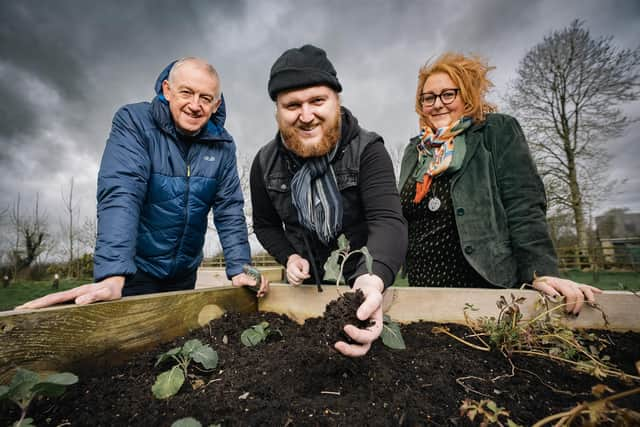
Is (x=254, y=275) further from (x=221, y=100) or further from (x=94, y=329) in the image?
(x=221, y=100)

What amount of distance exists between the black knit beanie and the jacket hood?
0.63m

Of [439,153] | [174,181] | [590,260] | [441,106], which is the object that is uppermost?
[441,106]

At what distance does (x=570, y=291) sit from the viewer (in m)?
1.46

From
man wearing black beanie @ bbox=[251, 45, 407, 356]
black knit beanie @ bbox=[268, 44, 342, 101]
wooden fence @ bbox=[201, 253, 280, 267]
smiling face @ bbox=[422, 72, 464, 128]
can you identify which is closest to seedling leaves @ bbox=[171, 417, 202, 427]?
man wearing black beanie @ bbox=[251, 45, 407, 356]

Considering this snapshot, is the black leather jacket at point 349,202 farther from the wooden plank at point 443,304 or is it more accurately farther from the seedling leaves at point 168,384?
the seedling leaves at point 168,384

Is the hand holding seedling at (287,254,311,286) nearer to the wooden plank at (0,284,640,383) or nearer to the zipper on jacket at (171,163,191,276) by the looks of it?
the wooden plank at (0,284,640,383)

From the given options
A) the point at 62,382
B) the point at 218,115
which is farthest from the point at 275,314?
the point at 218,115

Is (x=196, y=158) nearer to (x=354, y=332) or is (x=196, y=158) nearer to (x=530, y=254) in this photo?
(x=354, y=332)

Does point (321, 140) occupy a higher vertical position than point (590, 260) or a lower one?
higher

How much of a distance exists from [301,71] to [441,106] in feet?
4.01

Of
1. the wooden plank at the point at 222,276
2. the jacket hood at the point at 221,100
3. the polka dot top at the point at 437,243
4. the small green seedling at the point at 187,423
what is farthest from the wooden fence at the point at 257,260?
the small green seedling at the point at 187,423

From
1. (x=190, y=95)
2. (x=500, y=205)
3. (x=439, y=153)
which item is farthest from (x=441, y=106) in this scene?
(x=190, y=95)

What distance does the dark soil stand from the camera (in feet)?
2.99

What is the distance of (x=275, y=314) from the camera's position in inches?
76.8
